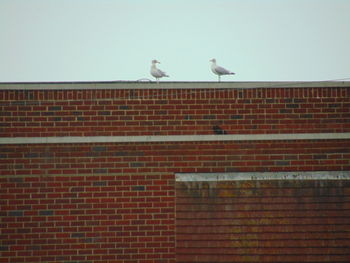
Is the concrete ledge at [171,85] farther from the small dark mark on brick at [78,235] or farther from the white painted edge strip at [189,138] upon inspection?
the small dark mark on brick at [78,235]

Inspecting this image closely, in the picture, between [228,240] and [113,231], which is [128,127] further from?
[228,240]

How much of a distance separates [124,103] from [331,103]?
3.71 meters

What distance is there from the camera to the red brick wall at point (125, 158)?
8.39m

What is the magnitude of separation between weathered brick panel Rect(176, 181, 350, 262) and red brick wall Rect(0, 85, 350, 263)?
0.27 m

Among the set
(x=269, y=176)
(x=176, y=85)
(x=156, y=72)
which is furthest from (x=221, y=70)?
(x=269, y=176)

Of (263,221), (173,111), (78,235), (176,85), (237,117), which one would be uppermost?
(176,85)

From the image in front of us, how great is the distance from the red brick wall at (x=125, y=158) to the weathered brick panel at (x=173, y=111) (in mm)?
18

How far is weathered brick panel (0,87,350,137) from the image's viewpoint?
8617 millimetres

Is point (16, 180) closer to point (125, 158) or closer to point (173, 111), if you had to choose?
point (125, 158)

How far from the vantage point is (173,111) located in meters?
8.73

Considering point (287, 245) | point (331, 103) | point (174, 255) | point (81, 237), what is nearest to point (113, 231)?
point (81, 237)

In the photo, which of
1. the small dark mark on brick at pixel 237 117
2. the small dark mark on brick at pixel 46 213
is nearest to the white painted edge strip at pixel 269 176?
the small dark mark on brick at pixel 237 117

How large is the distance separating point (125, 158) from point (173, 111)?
1.19 m

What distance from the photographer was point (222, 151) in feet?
28.4
